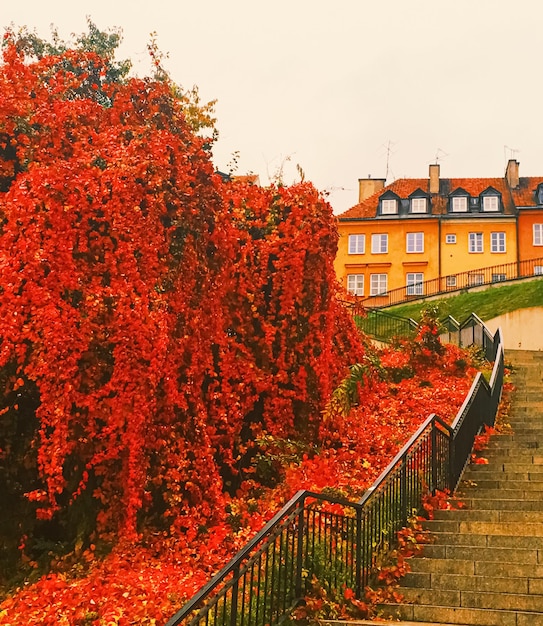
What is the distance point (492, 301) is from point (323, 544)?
26.1 metres

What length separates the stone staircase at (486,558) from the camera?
7.74 meters

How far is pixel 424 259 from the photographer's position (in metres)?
50.2

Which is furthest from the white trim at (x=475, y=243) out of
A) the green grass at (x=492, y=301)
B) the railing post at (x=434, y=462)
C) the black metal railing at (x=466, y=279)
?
the railing post at (x=434, y=462)

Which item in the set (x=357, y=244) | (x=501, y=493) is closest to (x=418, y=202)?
(x=357, y=244)

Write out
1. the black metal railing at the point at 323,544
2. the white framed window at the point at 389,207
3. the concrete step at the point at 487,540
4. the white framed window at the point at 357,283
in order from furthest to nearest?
the white framed window at the point at 389,207 → the white framed window at the point at 357,283 → the concrete step at the point at 487,540 → the black metal railing at the point at 323,544

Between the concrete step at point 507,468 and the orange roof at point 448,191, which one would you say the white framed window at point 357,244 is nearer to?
the orange roof at point 448,191

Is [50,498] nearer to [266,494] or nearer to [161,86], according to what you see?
[266,494]

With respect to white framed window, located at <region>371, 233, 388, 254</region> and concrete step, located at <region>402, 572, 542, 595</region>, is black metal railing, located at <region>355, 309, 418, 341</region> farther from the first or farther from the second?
concrete step, located at <region>402, 572, 542, 595</region>

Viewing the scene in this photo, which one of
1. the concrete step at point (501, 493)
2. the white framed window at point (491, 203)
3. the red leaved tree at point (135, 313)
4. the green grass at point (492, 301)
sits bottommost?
the concrete step at point (501, 493)

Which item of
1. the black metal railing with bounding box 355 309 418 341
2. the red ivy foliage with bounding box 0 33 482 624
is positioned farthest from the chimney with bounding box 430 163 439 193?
the red ivy foliage with bounding box 0 33 482 624

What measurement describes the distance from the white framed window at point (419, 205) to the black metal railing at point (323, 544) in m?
40.5

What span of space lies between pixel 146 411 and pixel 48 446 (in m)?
1.39

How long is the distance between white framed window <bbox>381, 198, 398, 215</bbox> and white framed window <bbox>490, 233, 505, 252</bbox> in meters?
6.52

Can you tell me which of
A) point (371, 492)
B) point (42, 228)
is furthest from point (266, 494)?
point (42, 228)
